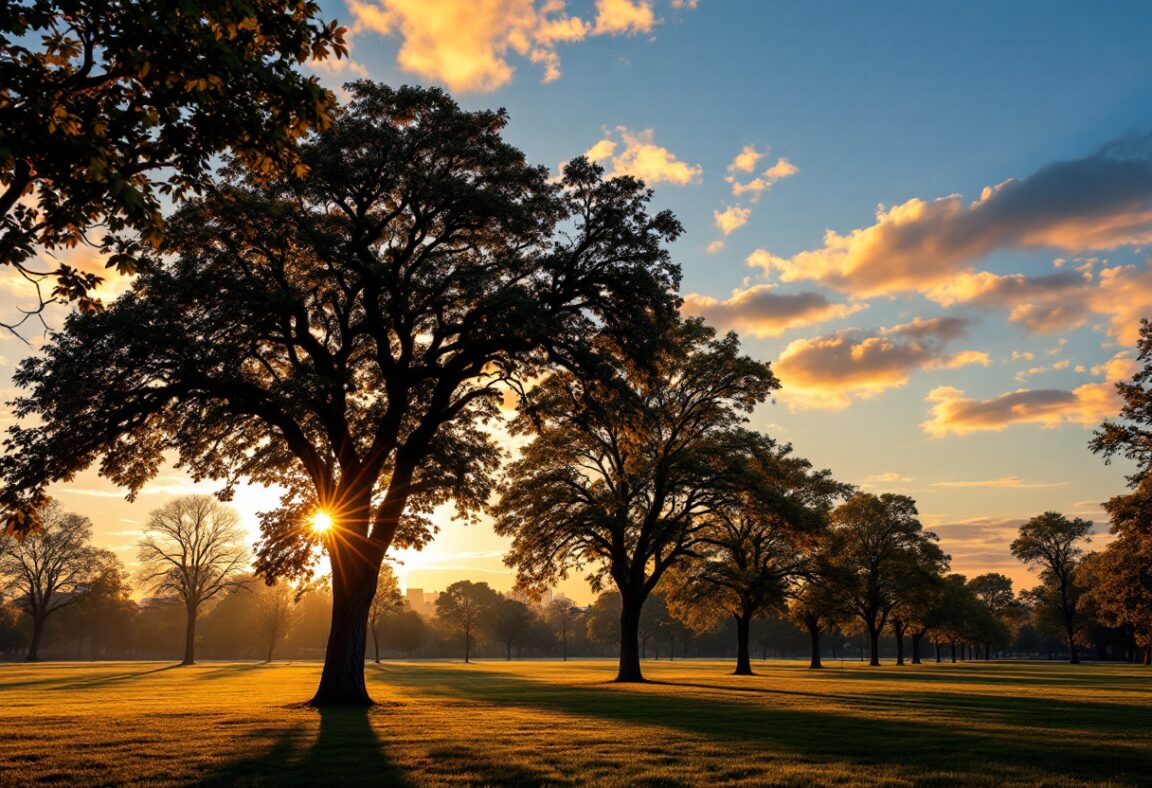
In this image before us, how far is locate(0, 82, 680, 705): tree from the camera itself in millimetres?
22422

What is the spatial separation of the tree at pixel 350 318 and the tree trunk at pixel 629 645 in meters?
20.0

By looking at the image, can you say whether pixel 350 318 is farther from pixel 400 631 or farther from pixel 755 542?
pixel 400 631

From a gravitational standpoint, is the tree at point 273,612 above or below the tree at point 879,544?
below

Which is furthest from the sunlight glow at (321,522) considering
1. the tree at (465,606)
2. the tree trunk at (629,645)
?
the tree at (465,606)

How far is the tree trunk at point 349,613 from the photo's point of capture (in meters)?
24.6

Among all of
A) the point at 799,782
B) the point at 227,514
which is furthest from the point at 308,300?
the point at 227,514

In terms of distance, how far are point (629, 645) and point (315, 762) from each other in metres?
33.2

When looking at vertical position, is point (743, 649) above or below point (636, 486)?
below

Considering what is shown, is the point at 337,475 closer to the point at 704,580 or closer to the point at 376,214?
the point at 376,214

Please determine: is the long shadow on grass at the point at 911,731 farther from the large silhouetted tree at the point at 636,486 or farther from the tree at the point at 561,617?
the tree at the point at 561,617

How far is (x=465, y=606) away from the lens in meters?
129

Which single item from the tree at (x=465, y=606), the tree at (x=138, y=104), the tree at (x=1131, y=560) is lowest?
the tree at (x=465, y=606)

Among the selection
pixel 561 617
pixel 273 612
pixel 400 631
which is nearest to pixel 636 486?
pixel 273 612

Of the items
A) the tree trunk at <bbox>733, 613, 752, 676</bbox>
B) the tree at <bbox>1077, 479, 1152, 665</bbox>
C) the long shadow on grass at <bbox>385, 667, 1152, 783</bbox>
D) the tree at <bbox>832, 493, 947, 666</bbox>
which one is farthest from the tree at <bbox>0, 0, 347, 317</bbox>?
the tree at <bbox>832, 493, 947, 666</bbox>
